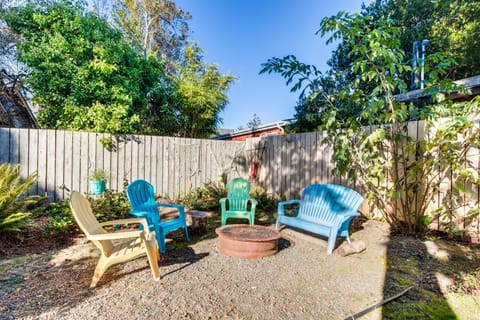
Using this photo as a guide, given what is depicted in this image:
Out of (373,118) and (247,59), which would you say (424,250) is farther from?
(247,59)

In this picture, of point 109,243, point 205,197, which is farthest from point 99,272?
point 205,197

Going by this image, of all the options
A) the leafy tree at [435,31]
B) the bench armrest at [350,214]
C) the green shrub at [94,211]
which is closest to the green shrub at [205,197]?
the green shrub at [94,211]

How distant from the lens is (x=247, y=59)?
11617 mm

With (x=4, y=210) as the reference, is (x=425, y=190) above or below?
above

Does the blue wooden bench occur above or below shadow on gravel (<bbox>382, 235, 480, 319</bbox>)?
above

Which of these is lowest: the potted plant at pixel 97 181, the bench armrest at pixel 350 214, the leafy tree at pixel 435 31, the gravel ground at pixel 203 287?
the gravel ground at pixel 203 287

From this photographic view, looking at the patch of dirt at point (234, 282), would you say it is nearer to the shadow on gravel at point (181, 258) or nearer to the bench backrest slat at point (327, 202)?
the shadow on gravel at point (181, 258)

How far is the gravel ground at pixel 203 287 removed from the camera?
1948mm

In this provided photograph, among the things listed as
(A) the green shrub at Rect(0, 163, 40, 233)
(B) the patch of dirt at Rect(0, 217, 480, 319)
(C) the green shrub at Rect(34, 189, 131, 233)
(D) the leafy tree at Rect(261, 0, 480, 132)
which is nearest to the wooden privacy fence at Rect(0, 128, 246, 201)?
(C) the green shrub at Rect(34, 189, 131, 233)

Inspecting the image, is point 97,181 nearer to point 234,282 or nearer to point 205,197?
point 205,197

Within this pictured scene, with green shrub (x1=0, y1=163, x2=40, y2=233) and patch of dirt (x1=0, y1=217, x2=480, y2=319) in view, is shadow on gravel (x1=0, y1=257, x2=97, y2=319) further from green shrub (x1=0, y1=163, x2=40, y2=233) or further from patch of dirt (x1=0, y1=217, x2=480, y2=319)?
green shrub (x1=0, y1=163, x2=40, y2=233)

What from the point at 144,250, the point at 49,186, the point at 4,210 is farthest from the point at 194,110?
the point at 144,250

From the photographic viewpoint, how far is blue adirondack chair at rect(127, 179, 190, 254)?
312 centimetres

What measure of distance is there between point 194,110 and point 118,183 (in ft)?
13.9
